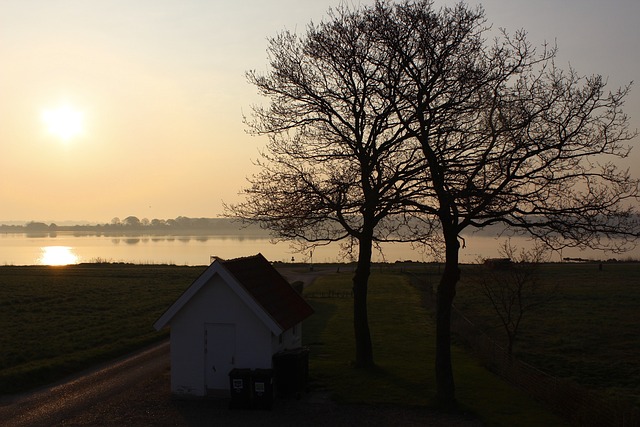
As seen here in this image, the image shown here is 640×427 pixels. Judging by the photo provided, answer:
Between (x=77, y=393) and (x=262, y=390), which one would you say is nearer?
→ (x=262, y=390)

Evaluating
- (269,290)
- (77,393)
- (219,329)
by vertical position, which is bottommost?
(77,393)

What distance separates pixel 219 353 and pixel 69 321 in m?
18.5

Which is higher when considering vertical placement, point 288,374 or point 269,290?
point 269,290

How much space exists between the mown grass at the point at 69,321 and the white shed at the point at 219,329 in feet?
19.0

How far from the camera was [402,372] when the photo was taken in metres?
22.0

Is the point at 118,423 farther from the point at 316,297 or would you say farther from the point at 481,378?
the point at 316,297

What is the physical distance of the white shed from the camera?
59.7 ft

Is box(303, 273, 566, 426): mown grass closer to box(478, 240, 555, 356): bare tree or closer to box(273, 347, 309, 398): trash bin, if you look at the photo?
box(273, 347, 309, 398): trash bin

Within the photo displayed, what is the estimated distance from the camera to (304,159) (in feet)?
71.1

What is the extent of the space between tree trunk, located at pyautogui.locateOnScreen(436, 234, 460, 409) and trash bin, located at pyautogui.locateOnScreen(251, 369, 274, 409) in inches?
191

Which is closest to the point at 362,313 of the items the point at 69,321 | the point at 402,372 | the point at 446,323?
the point at 402,372

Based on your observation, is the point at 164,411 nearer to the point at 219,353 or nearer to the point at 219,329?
the point at 219,353

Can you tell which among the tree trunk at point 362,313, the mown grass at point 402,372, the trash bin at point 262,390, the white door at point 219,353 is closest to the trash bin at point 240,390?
the trash bin at point 262,390

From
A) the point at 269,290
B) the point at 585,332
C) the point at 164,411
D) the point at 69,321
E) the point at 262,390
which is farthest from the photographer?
the point at 69,321
